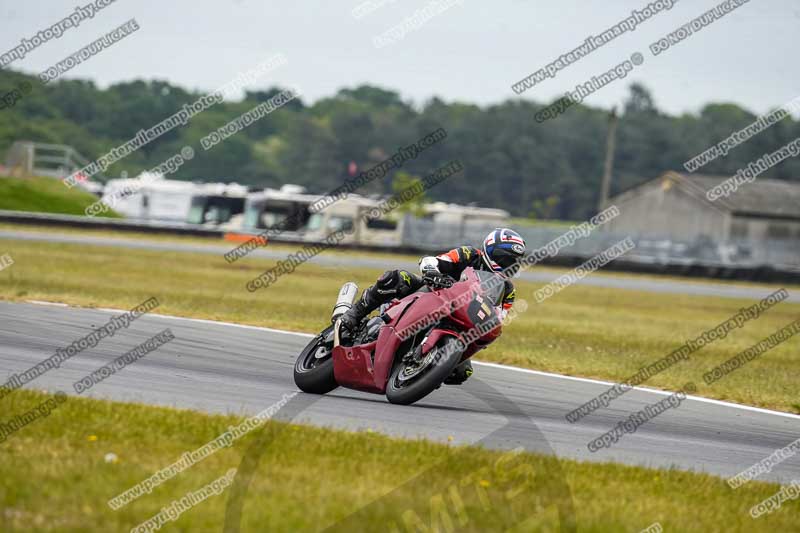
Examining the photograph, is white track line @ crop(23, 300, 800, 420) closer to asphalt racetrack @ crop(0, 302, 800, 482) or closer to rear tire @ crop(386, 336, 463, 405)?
asphalt racetrack @ crop(0, 302, 800, 482)

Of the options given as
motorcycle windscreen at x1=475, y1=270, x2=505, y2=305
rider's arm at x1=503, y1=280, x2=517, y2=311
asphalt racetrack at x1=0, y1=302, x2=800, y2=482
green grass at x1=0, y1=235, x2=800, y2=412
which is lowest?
green grass at x1=0, y1=235, x2=800, y2=412

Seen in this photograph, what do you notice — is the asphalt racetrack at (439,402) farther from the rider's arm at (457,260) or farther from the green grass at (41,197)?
the green grass at (41,197)

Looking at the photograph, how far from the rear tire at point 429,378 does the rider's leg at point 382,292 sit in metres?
0.66

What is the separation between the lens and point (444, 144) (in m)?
120

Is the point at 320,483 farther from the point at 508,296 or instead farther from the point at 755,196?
the point at 755,196

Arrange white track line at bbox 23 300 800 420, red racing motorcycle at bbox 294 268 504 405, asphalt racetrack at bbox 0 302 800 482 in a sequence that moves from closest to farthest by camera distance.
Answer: asphalt racetrack at bbox 0 302 800 482
red racing motorcycle at bbox 294 268 504 405
white track line at bbox 23 300 800 420

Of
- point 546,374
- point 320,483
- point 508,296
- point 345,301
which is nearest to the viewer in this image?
point 320,483

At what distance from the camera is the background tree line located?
117188 millimetres

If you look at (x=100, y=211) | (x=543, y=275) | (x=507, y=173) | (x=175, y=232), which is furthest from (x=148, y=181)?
(x=507, y=173)

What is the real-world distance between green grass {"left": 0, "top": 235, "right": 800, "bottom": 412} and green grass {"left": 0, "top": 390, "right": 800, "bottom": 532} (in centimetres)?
507

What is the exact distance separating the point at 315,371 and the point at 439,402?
1188mm

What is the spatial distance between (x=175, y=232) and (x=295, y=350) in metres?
33.6

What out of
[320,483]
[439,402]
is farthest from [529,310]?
[320,483]

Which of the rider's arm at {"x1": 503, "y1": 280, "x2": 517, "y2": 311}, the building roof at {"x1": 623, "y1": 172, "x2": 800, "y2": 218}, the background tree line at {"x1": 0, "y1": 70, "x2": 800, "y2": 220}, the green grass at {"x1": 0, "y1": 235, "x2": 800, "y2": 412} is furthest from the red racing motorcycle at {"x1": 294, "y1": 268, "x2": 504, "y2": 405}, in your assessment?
the background tree line at {"x1": 0, "y1": 70, "x2": 800, "y2": 220}
